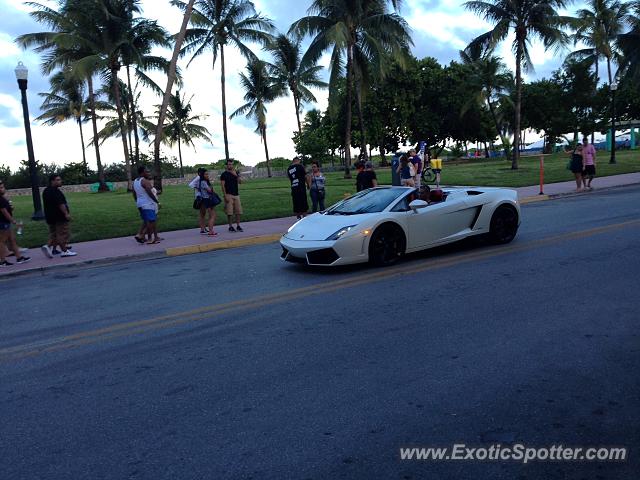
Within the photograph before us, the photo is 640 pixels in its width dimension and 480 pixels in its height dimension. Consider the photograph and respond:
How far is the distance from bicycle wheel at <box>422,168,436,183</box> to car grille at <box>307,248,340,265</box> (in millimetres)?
16597

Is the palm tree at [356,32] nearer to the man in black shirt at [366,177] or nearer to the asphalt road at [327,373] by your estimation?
the man in black shirt at [366,177]

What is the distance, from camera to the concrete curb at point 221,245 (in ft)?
38.7

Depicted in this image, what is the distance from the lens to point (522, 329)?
17.1 ft

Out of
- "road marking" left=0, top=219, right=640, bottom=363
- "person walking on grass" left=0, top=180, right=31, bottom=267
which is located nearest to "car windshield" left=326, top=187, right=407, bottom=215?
"road marking" left=0, top=219, right=640, bottom=363

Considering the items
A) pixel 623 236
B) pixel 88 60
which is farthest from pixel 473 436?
pixel 88 60

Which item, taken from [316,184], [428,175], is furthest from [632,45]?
[316,184]

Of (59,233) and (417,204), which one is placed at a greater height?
(417,204)

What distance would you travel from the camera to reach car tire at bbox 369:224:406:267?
8.26 meters

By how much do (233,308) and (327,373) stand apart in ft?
7.73

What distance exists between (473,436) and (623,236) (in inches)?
310

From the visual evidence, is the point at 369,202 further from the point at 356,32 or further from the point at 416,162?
the point at 356,32

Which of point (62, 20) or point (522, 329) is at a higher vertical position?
point (62, 20)

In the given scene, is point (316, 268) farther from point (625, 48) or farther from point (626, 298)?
point (625, 48)

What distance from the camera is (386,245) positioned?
8.39 metres
